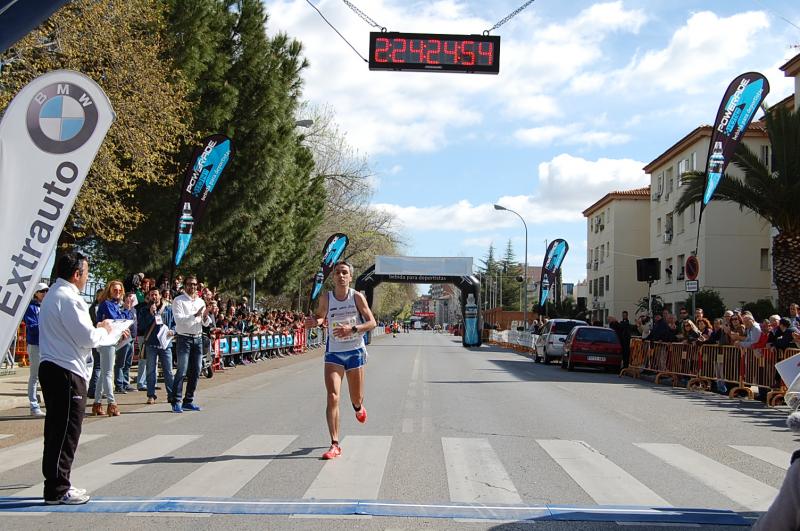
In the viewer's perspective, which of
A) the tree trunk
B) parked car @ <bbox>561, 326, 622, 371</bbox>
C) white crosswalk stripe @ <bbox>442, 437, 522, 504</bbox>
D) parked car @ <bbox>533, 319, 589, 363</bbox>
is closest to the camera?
white crosswalk stripe @ <bbox>442, 437, 522, 504</bbox>

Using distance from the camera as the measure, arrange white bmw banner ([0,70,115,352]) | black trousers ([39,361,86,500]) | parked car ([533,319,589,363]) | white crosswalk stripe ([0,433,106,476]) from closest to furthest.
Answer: black trousers ([39,361,86,500]) < white bmw banner ([0,70,115,352]) < white crosswalk stripe ([0,433,106,476]) < parked car ([533,319,589,363])

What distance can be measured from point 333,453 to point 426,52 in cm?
720

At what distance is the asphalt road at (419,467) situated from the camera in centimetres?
601

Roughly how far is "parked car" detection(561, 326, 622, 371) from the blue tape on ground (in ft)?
64.1

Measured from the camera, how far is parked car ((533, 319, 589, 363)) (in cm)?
3041

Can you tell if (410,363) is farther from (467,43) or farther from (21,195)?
(21,195)

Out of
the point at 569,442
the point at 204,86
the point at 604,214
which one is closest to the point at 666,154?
the point at 604,214

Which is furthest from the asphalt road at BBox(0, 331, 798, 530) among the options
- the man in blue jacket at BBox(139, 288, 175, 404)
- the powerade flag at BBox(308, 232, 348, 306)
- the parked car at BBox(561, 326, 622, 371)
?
the powerade flag at BBox(308, 232, 348, 306)

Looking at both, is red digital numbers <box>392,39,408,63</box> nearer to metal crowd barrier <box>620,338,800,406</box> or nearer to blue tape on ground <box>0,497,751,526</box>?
blue tape on ground <box>0,497,751,526</box>

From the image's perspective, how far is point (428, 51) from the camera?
518 inches

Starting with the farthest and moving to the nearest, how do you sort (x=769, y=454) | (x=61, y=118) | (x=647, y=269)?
(x=647, y=269) → (x=769, y=454) → (x=61, y=118)

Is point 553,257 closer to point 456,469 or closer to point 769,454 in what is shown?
point 769,454

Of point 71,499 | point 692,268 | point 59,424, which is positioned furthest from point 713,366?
point 59,424

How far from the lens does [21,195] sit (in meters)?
7.70
